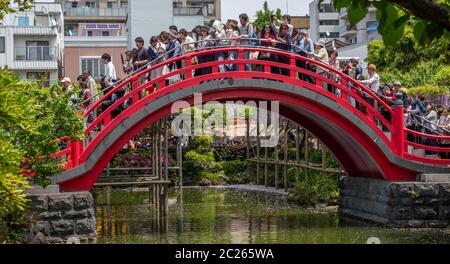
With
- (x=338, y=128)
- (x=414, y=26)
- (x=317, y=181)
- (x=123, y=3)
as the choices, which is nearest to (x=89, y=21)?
(x=123, y=3)

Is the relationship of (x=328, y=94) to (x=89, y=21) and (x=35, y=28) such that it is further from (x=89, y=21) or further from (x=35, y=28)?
(x=89, y=21)

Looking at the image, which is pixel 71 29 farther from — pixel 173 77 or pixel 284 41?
pixel 284 41

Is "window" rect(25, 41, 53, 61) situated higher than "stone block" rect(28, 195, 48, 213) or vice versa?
"window" rect(25, 41, 53, 61)

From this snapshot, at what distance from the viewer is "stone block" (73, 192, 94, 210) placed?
1744 centimetres

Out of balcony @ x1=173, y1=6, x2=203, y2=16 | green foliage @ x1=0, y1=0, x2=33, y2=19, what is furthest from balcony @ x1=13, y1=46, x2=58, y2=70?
green foliage @ x1=0, y1=0, x2=33, y2=19

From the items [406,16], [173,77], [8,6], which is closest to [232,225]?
[173,77]

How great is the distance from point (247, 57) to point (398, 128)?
388 centimetres

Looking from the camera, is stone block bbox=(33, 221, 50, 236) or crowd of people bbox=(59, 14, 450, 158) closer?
stone block bbox=(33, 221, 50, 236)

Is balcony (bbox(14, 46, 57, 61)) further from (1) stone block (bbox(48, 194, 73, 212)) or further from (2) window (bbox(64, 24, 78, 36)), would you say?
(1) stone block (bbox(48, 194, 73, 212))

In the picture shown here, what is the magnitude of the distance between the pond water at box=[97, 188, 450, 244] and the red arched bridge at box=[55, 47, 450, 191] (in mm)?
1664

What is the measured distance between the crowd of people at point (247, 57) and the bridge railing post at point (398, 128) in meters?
0.29

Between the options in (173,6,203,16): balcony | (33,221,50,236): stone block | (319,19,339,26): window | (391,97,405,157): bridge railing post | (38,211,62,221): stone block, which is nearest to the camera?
(33,221,50,236): stone block

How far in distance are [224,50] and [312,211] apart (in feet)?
21.8

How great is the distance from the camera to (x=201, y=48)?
18.8 metres
